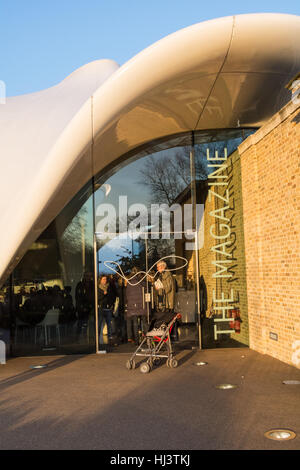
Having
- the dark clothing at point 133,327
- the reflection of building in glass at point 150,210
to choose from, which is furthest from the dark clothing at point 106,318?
the dark clothing at point 133,327

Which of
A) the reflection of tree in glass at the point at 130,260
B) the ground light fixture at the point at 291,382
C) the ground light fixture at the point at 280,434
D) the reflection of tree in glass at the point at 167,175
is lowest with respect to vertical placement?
the ground light fixture at the point at 291,382

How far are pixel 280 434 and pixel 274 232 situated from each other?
4479 mm

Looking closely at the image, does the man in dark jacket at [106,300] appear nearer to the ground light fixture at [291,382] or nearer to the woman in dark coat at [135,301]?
the woman in dark coat at [135,301]

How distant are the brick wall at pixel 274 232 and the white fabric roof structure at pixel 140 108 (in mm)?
811

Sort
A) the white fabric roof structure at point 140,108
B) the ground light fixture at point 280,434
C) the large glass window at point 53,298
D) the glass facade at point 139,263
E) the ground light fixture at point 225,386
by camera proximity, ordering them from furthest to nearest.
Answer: the large glass window at point 53,298 < the glass facade at point 139,263 < the white fabric roof structure at point 140,108 < the ground light fixture at point 225,386 < the ground light fixture at point 280,434

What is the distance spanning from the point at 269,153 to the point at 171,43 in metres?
2.80

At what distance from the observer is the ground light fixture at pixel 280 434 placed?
4151 millimetres

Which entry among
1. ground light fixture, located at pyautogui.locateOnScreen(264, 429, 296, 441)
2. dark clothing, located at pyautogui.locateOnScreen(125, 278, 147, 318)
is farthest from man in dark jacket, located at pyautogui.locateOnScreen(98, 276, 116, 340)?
ground light fixture, located at pyautogui.locateOnScreen(264, 429, 296, 441)

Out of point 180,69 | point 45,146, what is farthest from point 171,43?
point 45,146

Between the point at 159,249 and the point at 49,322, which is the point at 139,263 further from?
the point at 49,322

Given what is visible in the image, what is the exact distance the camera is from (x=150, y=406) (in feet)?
18.0

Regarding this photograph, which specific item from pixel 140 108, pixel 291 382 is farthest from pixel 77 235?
pixel 291 382

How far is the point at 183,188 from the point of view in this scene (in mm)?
10336
